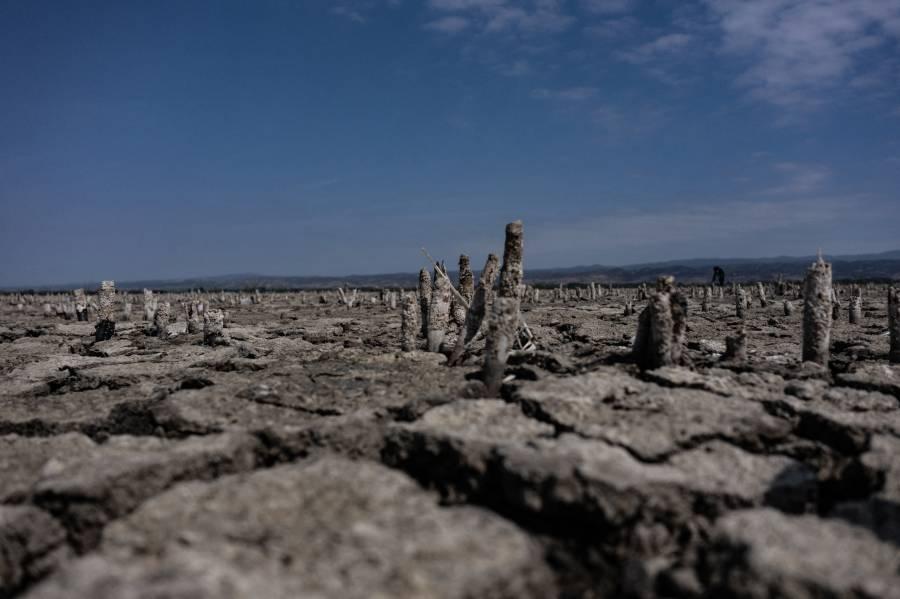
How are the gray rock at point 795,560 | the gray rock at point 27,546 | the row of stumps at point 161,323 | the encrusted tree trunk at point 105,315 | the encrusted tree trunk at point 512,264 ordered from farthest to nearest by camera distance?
the encrusted tree trunk at point 105,315 < the row of stumps at point 161,323 < the encrusted tree trunk at point 512,264 < the gray rock at point 27,546 < the gray rock at point 795,560

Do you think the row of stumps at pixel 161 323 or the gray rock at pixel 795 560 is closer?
the gray rock at pixel 795 560

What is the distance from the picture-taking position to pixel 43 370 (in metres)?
8.98

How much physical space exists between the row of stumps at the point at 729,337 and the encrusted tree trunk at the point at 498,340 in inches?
54.5

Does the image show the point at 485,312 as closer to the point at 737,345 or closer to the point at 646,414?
the point at 737,345

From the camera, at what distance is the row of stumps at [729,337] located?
6.38m

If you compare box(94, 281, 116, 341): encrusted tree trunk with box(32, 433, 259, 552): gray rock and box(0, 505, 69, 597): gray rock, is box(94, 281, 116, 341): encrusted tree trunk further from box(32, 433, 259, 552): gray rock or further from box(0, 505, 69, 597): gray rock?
box(0, 505, 69, 597): gray rock

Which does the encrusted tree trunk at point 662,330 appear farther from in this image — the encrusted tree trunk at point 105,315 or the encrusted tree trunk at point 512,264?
the encrusted tree trunk at point 105,315

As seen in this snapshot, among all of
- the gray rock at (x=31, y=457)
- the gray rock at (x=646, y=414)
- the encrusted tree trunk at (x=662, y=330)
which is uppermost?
the encrusted tree trunk at (x=662, y=330)

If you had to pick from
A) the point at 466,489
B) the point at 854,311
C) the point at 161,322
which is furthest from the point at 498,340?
the point at 854,311

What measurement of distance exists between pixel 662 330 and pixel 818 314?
8.27 feet

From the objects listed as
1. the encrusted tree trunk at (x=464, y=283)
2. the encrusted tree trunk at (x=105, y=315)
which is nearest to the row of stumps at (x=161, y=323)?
the encrusted tree trunk at (x=105, y=315)

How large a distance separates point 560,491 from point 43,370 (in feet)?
28.0

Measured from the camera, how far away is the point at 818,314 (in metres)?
7.48

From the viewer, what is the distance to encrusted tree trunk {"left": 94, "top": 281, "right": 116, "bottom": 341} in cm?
1424
